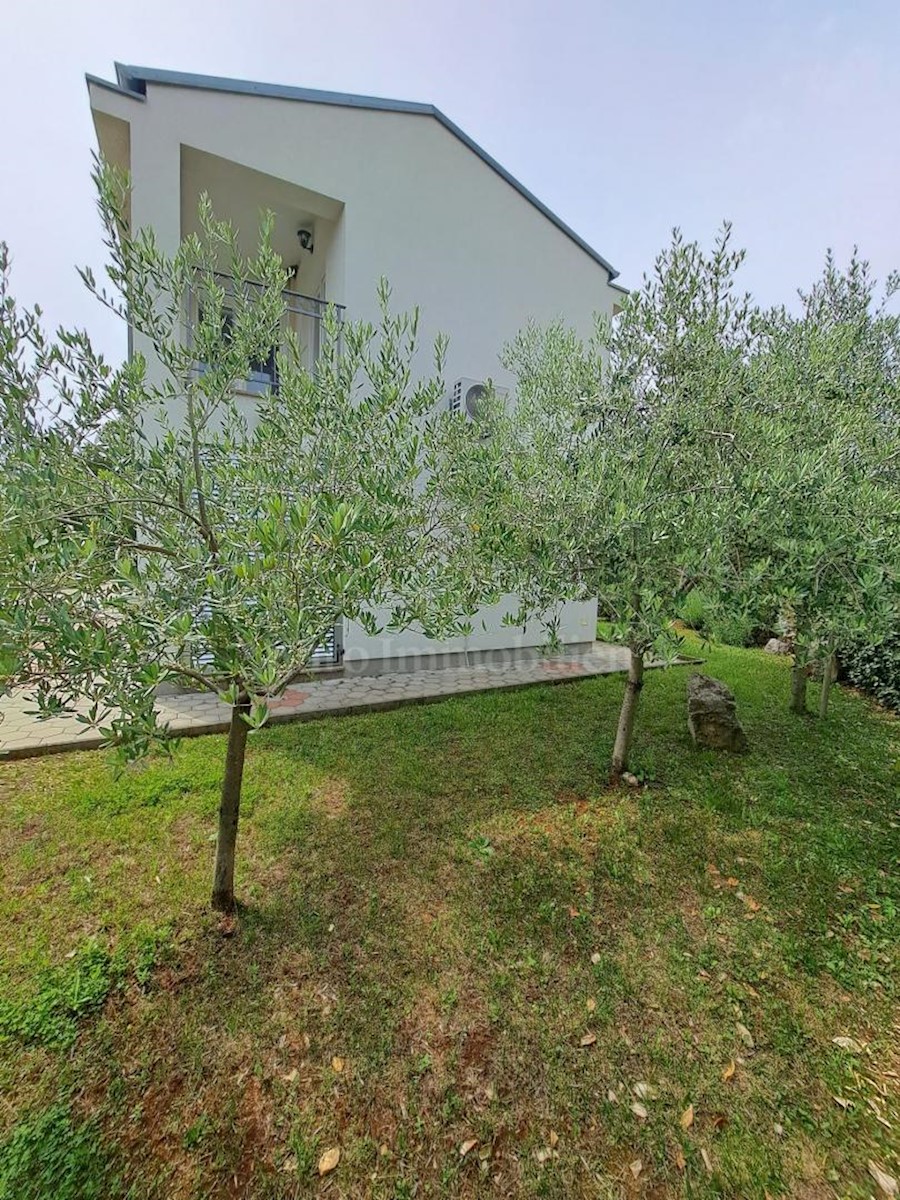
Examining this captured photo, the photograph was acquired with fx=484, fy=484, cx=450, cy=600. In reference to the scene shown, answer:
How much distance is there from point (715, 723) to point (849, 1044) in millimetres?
4466

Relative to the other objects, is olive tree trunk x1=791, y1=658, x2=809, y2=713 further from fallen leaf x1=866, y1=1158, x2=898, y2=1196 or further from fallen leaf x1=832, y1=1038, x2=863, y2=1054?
fallen leaf x1=866, y1=1158, x2=898, y2=1196

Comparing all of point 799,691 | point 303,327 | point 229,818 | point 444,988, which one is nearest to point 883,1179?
point 444,988

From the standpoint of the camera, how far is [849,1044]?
3297mm

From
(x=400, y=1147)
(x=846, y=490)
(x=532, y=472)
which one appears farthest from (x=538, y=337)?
(x=400, y=1147)

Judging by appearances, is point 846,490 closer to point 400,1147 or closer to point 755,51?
point 400,1147

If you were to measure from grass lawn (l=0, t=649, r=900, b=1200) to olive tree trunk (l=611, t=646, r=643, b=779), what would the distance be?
0.39 metres

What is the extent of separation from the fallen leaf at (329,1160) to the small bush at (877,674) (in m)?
11.4

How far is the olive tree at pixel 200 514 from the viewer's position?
241 centimetres

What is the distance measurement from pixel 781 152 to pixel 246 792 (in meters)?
12.9

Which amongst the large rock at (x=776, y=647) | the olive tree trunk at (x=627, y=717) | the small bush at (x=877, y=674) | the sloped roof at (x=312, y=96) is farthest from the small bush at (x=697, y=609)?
the large rock at (x=776, y=647)

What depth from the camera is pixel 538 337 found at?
304 inches

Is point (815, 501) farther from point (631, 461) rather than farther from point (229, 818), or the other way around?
point (229, 818)

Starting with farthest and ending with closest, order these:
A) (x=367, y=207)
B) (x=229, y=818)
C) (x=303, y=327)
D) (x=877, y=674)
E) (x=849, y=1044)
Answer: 1. (x=303, y=327)
2. (x=877, y=674)
3. (x=367, y=207)
4. (x=229, y=818)
5. (x=849, y=1044)

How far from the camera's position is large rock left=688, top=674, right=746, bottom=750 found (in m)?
7.36
